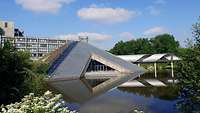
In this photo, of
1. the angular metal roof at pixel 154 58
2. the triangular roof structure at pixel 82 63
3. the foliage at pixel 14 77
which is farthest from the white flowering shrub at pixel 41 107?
the angular metal roof at pixel 154 58

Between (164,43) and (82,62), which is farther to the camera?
(164,43)

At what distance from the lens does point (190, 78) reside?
947cm

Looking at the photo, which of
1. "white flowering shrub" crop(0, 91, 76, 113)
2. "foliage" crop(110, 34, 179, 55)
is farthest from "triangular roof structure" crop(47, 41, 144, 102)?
"foliage" crop(110, 34, 179, 55)

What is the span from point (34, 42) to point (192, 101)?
6294 centimetres

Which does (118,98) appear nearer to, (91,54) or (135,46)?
(91,54)

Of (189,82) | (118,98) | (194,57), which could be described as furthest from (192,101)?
(118,98)

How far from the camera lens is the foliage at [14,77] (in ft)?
39.0

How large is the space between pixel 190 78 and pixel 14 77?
6394mm

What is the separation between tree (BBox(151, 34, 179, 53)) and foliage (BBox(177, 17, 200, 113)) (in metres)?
78.4

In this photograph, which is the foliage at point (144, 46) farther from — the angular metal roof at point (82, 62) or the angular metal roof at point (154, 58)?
the angular metal roof at point (82, 62)

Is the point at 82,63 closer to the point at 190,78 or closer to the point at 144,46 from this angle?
the point at 190,78

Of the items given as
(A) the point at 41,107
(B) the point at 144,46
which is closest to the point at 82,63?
(A) the point at 41,107

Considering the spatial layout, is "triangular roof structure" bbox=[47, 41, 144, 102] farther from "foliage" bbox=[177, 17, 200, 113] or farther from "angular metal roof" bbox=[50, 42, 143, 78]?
"foliage" bbox=[177, 17, 200, 113]

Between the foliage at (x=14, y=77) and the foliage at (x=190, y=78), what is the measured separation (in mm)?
5558
